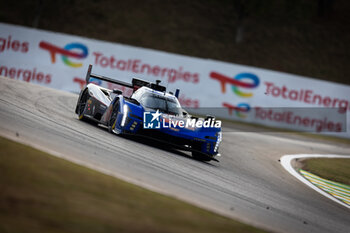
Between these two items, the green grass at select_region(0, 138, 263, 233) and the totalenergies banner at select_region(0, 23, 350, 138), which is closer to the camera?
the green grass at select_region(0, 138, 263, 233)

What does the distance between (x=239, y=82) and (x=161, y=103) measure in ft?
36.1

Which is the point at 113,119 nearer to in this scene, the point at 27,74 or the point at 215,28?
the point at 27,74

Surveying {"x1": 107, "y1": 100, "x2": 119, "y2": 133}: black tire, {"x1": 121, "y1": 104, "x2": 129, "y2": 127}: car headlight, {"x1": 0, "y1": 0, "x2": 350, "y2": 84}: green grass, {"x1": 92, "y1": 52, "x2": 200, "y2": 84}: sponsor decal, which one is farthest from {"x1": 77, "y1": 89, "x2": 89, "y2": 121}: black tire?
{"x1": 0, "y1": 0, "x2": 350, "y2": 84}: green grass

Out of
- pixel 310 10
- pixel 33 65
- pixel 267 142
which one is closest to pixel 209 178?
pixel 267 142

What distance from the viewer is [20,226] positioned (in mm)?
3553

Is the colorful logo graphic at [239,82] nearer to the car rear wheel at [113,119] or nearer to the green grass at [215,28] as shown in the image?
the green grass at [215,28]

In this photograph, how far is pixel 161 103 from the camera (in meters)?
10.4

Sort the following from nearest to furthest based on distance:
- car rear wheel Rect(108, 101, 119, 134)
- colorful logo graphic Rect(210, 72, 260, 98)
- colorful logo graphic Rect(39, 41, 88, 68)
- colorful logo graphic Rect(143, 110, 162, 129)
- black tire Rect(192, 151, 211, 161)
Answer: colorful logo graphic Rect(143, 110, 162, 129) < car rear wheel Rect(108, 101, 119, 134) < black tire Rect(192, 151, 211, 161) < colorful logo graphic Rect(210, 72, 260, 98) < colorful logo graphic Rect(39, 41, 88, 68)

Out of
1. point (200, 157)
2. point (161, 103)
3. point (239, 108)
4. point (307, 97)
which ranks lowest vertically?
point (200, 157)

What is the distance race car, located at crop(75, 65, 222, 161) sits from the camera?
9633mm

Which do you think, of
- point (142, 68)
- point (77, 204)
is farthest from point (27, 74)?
point (77, 204)

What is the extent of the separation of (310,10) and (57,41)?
1964 centimetres

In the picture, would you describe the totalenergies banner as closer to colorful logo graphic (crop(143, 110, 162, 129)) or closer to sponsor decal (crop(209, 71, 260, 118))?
sponsor decal (crop(209, 71, 260, 118))

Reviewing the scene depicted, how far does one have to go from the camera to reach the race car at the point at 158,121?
9.63 metres
